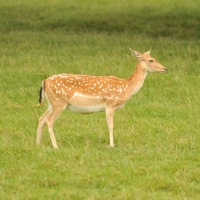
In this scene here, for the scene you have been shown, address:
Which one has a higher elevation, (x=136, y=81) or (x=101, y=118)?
(x=136, y=81)

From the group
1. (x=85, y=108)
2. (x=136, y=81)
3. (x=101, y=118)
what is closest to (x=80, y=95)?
(x=85, y=108)

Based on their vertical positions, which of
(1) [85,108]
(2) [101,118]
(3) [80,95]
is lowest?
(2) [101,118]

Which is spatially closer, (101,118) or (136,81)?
(136,81)

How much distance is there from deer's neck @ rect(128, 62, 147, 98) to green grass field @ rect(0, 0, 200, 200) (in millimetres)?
633

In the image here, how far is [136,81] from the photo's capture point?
10031 millimetres

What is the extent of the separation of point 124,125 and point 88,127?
0.59m

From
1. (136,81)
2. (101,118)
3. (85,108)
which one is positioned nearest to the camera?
(85,108)

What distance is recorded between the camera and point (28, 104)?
1206 centimetres

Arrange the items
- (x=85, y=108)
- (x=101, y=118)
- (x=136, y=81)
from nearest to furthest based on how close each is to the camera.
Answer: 1. (x=85, y=108)
2. (x=136, y=81)
3. (x=101, y=118)

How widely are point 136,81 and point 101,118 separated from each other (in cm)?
149

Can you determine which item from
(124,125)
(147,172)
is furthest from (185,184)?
(124,125)

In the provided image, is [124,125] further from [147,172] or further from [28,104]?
[147,172]

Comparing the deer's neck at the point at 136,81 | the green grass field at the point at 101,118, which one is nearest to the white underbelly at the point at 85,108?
the green grass field at the point at 101,118

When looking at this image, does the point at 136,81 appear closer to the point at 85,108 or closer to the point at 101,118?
the point at 85,108
